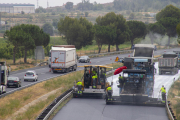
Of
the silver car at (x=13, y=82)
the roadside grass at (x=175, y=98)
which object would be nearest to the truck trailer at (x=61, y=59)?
the silver car at (x=13, y=82)

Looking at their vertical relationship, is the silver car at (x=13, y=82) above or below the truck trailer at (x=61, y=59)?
below

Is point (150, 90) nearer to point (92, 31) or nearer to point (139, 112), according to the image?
point (139, 112)

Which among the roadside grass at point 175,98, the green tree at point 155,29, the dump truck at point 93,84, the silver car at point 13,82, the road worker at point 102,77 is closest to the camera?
the roadside grass at point 175,98

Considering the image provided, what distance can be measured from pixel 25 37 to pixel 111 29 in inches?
1358

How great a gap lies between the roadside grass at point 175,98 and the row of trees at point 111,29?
1801 inches

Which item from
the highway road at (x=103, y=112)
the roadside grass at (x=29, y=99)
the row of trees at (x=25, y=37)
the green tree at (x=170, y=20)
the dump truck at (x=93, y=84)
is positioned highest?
the green tree at (x=170, y=20)

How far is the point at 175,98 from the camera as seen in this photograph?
24500mm

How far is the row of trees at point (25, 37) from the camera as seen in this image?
51.0 meters

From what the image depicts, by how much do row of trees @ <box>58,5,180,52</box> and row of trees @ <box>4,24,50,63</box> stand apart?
15.8 meters

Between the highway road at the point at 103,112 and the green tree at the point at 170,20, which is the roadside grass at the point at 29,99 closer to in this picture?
the highway road at the point at 103,112

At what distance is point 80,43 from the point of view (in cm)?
7500

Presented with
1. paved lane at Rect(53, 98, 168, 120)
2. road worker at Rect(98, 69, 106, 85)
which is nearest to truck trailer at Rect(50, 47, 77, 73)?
road worker at Rect(98, 69, 106, 85)

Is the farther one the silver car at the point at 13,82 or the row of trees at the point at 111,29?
the row of trees at the point at 111,29

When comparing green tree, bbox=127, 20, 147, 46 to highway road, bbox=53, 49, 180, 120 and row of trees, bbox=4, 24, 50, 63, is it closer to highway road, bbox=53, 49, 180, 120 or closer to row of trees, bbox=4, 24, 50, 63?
row of trees, bbox=4, 24, 50, 63
